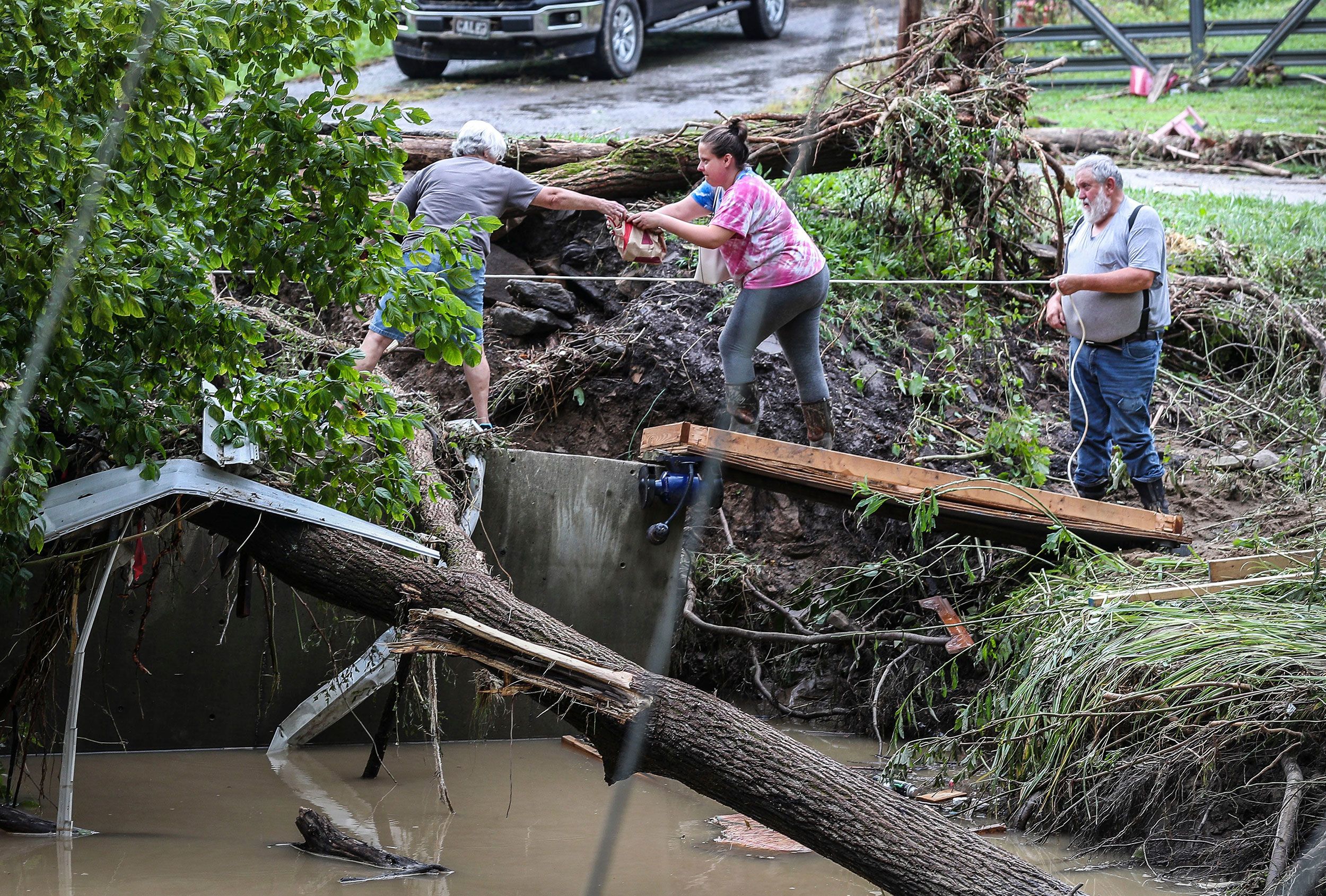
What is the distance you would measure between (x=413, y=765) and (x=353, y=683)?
0.58 meters

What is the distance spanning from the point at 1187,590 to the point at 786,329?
215cm

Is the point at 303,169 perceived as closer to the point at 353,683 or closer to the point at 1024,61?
the point at 353,683

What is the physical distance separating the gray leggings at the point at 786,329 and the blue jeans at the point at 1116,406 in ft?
4.20

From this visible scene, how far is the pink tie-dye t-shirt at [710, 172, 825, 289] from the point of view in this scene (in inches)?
219

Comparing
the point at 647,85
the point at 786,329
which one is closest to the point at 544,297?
the point at 786,329

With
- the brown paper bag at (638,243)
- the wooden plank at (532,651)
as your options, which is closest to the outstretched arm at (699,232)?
the brown paper bag at (638,243)

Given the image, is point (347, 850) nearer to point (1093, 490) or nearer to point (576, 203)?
point (576, 203)

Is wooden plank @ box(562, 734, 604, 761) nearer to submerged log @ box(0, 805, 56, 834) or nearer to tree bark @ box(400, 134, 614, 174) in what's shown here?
submerged log @ box(0, 805, 56, 834)

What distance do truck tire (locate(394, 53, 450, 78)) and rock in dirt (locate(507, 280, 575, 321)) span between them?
19.6 ft

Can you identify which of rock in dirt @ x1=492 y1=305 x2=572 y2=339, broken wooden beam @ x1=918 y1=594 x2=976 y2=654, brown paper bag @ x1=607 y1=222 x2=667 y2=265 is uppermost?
brown paper bag @ x1=607 y1=222 x2=667 y2=265

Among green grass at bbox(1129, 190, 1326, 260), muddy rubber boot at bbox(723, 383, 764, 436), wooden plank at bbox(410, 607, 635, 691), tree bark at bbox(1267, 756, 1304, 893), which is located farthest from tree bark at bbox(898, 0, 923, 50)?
wooden plank at bbox(410, 607, 635, 691)

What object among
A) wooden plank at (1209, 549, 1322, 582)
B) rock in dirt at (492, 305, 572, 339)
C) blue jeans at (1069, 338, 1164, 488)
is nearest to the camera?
wooden plank at (1209, 549, 1322, 582)

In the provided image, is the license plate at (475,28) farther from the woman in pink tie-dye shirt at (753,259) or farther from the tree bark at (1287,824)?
the tree bark at (1287,824)

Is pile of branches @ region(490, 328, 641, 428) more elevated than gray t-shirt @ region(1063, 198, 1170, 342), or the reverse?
gray t-shirt @ region(1063, 198, 1170, 342)
